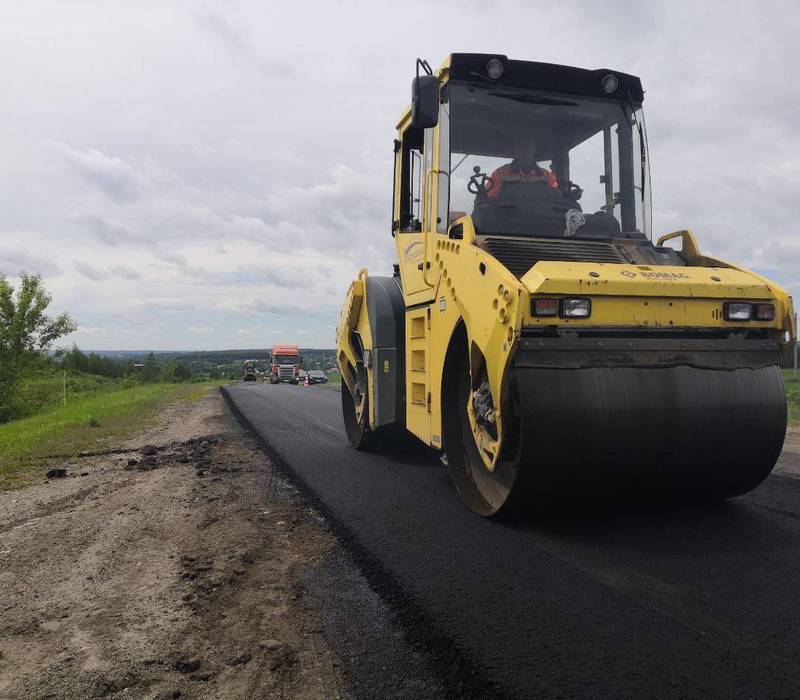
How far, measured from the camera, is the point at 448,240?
4574mm

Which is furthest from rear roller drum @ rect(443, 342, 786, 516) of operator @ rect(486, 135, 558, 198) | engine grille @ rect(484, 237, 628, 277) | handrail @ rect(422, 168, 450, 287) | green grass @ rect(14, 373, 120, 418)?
green grass @ rect(14, 373, 120, 418)

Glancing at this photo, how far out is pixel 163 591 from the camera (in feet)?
11.1

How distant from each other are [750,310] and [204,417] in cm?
1193

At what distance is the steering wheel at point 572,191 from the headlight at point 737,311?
1.56 metres

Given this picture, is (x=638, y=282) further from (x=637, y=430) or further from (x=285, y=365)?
(x=285, y=365)

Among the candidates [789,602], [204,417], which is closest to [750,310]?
[789,602]

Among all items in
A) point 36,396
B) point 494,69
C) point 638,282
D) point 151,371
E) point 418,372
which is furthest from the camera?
point 151,371

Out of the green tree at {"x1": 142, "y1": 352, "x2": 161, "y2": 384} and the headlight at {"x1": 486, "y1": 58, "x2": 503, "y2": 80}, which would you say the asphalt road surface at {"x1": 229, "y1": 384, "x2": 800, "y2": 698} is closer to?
the headlight at {"x1": 486, "y1": 58, "x2": 503, "y2": 80}

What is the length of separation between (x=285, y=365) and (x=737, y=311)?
4456 cm

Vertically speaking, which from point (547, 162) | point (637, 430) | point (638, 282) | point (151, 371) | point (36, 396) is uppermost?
point (547, 162)

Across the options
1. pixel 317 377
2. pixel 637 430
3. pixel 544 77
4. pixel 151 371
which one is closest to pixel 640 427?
pixel 637 430

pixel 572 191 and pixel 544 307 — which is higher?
pixel 572 191

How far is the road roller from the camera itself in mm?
3594

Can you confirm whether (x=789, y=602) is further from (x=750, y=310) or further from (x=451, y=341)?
(x=451, y=341)
